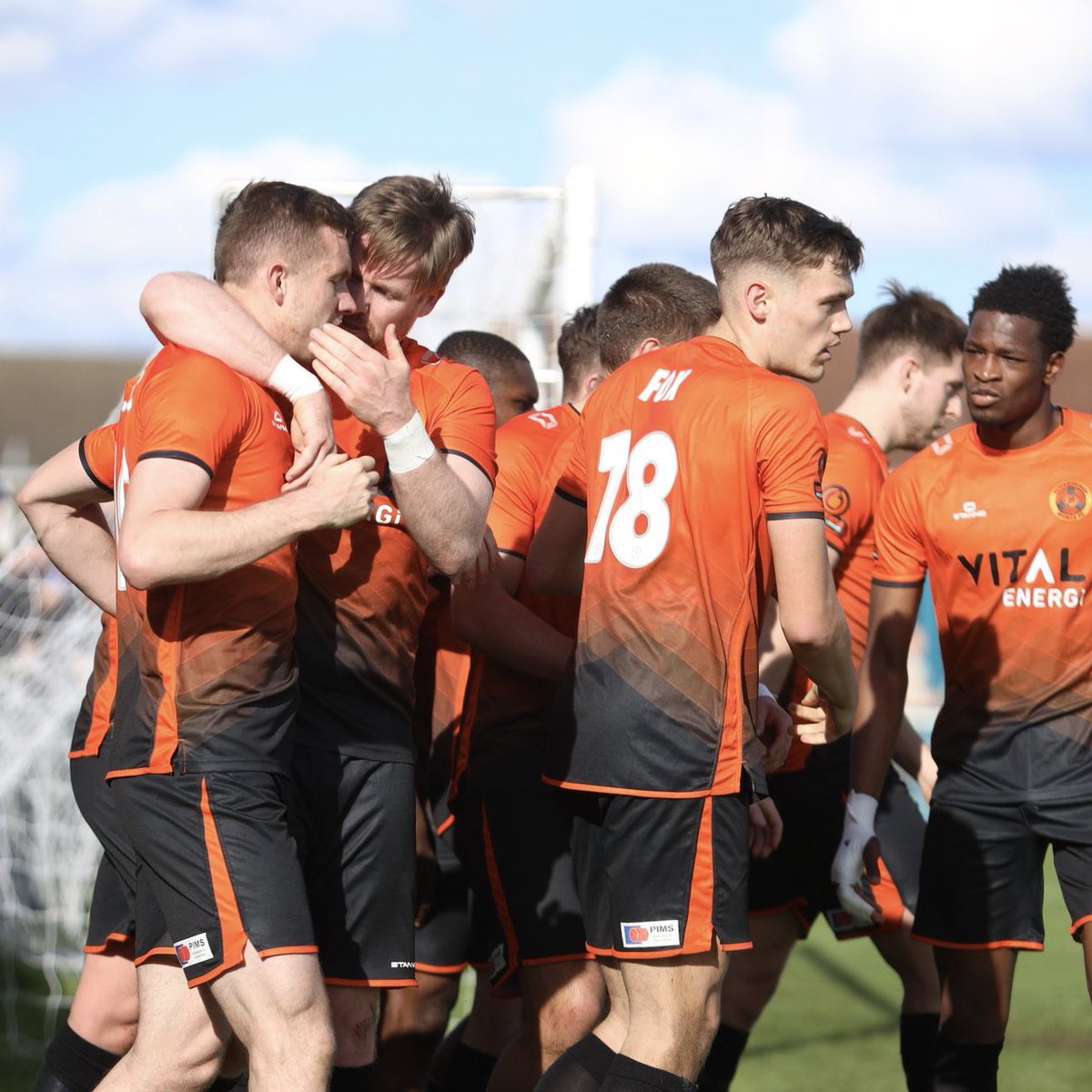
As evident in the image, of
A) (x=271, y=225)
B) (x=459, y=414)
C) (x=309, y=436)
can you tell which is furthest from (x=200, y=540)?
(x=459, y=414)

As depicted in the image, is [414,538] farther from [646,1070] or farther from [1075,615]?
[1075,615]

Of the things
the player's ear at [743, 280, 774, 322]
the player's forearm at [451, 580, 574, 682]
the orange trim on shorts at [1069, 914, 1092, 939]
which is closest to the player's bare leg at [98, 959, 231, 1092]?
the player's forearm at [451, 580, 574, 682]

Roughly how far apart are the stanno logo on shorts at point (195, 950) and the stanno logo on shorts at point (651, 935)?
0.91 metres

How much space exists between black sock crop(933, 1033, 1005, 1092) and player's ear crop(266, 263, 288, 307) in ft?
9.02

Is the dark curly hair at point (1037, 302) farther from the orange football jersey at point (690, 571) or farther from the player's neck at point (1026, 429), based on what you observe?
the orange football jersey at point (690, 571)

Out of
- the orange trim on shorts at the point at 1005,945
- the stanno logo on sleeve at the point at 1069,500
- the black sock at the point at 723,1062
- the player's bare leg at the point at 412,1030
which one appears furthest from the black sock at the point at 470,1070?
the stanno logo on sleeve at the point at 1069,500

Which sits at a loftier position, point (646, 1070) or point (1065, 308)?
point (1065, 308)

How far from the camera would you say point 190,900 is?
3215 millimetres

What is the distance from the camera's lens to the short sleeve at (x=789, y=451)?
3.35 metres

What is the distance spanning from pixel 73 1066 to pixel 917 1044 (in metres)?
2.63

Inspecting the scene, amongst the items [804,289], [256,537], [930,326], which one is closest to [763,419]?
[804,289]

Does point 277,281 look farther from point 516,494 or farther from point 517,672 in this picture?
point 517,672

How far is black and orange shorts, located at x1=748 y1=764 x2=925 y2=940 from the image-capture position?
494 centimetres

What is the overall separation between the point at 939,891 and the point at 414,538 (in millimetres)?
1944
